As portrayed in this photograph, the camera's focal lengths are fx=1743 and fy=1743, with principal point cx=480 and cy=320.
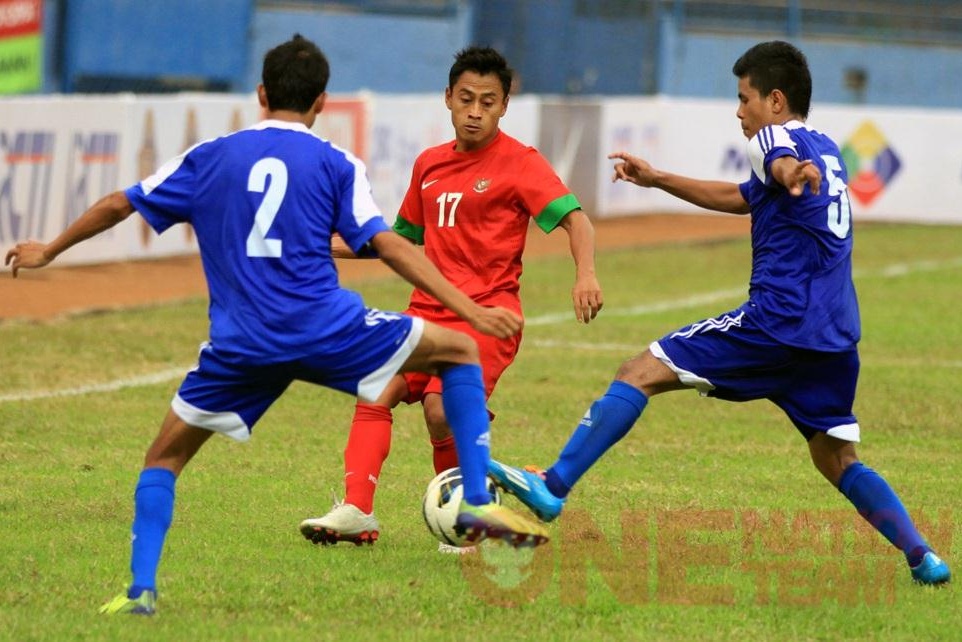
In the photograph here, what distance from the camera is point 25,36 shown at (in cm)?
1997

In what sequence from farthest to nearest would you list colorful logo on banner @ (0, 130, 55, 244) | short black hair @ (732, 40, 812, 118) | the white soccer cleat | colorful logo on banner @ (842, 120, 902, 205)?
colorful logo on banner @ (842, 120, 902, 205) → colorful logo on banner @ (0, 130, 55, 244) → the white soccer cleat → short black hair @ (732, 40, 812, 118)

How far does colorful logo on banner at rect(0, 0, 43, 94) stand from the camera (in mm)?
18906

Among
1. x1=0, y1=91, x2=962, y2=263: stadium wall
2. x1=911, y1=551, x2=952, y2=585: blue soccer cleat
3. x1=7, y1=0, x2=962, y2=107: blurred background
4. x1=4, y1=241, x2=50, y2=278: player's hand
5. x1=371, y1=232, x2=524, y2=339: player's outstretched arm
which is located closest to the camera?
x1=371, y1=232, x2=524, y2=339: player's outstretched arm

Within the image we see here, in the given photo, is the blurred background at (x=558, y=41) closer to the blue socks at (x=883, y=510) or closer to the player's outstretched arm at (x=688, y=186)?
the player's outstretched arm at (x=688, y=186)

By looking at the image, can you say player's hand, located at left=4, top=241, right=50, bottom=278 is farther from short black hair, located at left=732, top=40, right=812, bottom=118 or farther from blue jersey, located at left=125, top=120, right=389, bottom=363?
short black hair, located at left=732, top=40, right=812, bottom=118

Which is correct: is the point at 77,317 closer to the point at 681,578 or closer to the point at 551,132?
the point at 681,578

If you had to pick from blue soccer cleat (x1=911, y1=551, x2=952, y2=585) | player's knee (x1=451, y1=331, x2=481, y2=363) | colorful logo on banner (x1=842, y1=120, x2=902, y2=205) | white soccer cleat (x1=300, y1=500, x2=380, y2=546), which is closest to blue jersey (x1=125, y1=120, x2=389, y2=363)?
player's knee (x1=451, y1=331, x2=481, y2=363)

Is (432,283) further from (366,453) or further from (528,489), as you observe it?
(366,453)

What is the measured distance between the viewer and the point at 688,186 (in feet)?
20.7

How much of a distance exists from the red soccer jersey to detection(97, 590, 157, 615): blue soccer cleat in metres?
1.69

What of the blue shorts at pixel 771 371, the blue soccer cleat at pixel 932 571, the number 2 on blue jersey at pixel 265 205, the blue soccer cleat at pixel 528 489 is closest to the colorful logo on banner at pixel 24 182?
the blue soccer cleat at pixel 528 489

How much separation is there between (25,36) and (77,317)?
26.4 feet

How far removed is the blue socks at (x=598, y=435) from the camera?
5.86 m

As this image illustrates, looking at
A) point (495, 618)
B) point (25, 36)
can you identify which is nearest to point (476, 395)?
point (495, 618)
